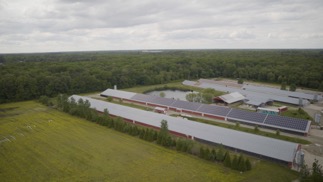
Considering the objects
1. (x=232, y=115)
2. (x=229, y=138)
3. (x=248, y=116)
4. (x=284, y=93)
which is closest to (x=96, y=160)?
(x=229, y=138)

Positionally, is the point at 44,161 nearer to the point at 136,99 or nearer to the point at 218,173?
the point at 218,173

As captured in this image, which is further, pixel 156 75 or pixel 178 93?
pixel 156 75

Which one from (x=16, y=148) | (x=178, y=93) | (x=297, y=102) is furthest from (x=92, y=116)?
(x=297, y=102)

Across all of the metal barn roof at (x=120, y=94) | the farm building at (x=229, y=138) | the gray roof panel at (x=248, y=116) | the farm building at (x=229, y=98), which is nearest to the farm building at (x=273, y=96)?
the farm building at (x=229, y=98)

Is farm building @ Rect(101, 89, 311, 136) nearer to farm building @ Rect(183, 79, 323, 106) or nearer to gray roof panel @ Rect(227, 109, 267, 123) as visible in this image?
gray roof panel @ Rect(227, 109, 267, 123)

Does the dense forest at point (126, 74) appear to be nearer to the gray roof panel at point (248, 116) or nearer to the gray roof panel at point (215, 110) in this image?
the gray roof panel at point (215, 110)

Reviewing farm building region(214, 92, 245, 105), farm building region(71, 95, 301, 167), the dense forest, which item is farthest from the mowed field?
farm building region(214, 92, 245, 105)
